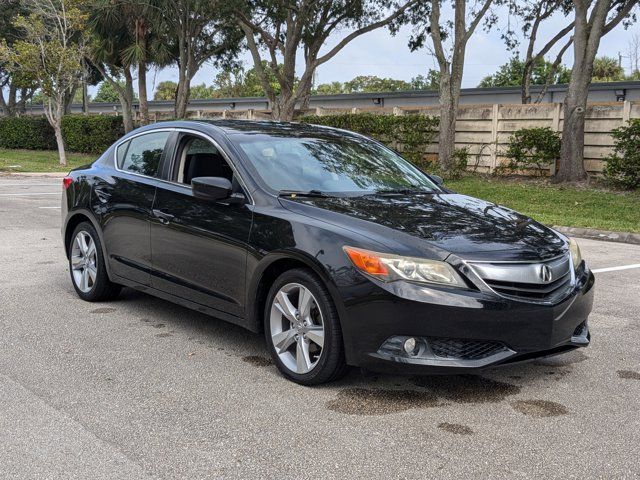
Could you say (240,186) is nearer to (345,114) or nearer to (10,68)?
(345,114)

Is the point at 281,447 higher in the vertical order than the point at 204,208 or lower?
lower

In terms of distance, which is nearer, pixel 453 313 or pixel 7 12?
pixel 453 313

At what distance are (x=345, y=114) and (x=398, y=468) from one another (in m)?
20.7

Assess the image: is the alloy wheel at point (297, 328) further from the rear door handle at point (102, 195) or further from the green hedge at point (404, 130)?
the green hedge at point (404, 130)

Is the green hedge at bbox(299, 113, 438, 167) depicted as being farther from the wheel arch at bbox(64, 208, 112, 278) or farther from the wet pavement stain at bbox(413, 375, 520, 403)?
the wet pavement stain at bbox(413, 375, 520, 403)

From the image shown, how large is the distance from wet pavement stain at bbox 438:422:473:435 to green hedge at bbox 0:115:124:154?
3114 centimetres

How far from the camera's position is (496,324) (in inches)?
153

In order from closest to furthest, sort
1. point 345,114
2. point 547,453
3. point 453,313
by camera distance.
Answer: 1. point 547,453
2. point 453,313
3. point 345,114

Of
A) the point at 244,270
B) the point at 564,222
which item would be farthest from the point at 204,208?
the point at 564,222

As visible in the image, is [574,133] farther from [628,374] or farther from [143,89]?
[143,89]

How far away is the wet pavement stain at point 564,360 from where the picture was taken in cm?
483

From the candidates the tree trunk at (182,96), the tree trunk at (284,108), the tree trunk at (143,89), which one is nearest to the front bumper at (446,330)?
the tree trunk at (284,108)

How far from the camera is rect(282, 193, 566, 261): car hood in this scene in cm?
405

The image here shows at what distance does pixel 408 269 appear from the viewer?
12.9 ft
